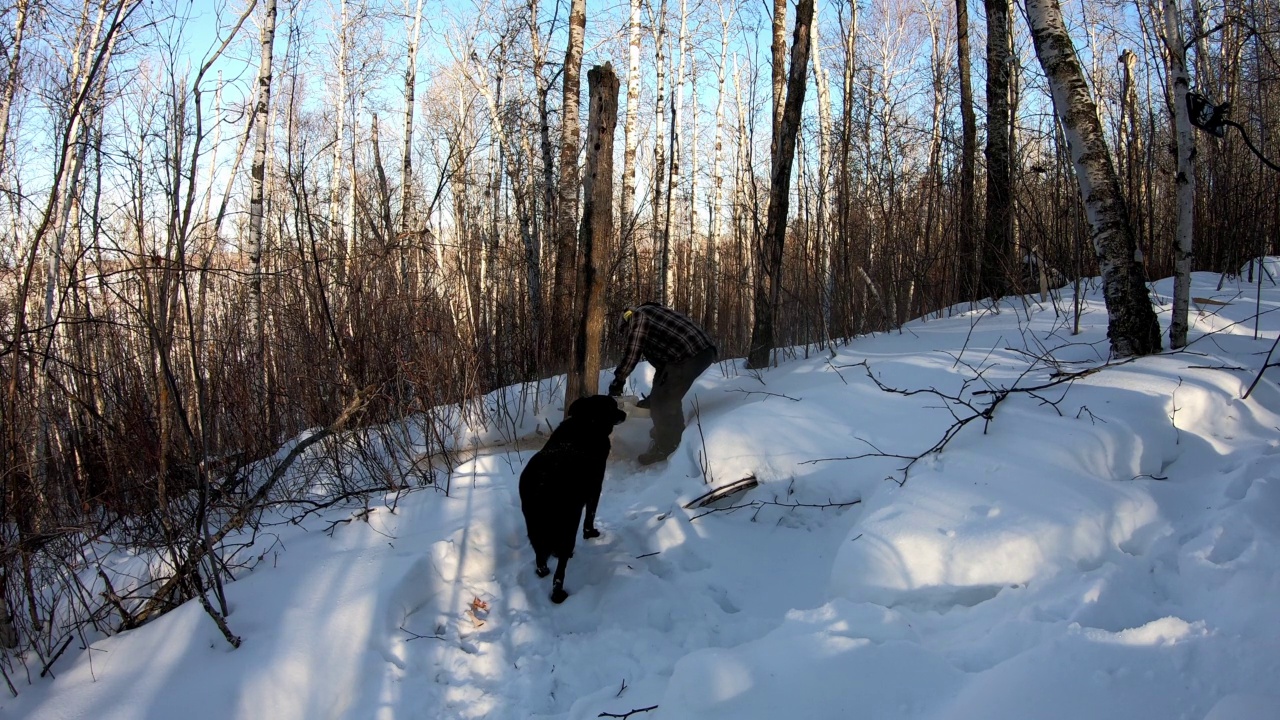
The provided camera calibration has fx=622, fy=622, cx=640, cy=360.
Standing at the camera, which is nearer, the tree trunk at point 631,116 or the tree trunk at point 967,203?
the tree trunk at point 967,203

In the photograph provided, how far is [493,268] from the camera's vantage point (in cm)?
608

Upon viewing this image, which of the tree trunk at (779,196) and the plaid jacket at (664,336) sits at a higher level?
the tree trunk at (779,196)


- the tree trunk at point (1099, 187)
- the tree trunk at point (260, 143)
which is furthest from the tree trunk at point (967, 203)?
the tree trunk at point (260, 143)

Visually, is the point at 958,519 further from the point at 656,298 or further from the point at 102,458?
the point at 656,298

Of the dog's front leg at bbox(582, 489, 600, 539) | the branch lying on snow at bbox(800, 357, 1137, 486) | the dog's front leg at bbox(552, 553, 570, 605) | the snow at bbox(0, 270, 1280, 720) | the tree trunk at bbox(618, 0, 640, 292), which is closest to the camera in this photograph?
the snow at bbox(0, 270, 1280, 720)

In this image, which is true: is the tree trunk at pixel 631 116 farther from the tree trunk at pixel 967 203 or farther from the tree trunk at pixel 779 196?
the tree trunk at pixel 967 203

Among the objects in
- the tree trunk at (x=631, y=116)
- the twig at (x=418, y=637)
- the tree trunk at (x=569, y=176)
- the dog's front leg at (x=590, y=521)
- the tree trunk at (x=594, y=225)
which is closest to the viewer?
the twig at (x=418, y=637)

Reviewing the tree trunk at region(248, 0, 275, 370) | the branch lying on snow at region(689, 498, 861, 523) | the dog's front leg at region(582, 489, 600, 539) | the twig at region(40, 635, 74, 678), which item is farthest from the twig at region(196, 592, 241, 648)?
the tree trunk at region(248, 0, 275, 370)

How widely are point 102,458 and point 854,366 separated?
5.03 m

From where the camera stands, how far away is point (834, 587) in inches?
99.6

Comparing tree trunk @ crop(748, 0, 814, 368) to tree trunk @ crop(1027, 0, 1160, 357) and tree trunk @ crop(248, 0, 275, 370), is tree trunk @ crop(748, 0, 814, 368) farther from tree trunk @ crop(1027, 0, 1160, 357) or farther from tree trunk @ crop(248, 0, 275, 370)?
tree trunk @ crop(248, 0, 275, 370)

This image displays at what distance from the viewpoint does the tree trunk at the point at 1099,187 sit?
154 inches

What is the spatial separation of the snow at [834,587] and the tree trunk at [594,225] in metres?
1.19

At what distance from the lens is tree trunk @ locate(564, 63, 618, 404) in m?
4.58
